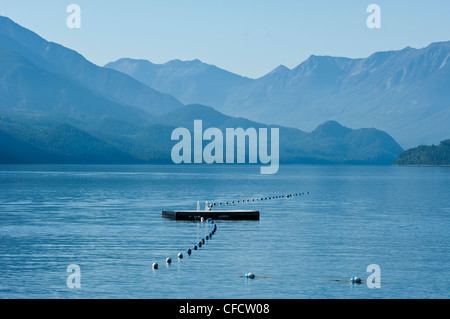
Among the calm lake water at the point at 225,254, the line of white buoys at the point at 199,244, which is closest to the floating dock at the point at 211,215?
the calm lake water at the point at 225,254

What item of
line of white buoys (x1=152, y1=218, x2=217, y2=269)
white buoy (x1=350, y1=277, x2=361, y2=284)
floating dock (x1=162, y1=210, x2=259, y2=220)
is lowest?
white buoy (x1=350, y1=277, x2=361, y2=284)

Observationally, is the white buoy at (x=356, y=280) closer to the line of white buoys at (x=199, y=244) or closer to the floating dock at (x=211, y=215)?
the line of white buoys at (x=199, y=244)

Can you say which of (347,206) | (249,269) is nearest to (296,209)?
(347,206)

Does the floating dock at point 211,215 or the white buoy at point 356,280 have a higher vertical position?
the floating dock at point 211,215

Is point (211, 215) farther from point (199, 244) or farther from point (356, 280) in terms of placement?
point (356, 280)

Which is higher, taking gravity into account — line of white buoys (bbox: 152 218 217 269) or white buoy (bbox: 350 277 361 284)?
line of white buoys (bbox: 152 218 217 269)

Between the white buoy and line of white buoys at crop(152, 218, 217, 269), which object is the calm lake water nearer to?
the white buoy

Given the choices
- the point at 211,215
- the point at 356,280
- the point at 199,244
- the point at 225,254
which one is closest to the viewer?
the point at 356,280

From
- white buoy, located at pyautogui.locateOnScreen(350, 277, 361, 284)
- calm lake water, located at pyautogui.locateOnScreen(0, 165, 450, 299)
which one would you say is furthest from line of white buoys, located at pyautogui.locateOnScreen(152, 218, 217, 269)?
white buoy, located at pyautogui.locateOnScreen(350, 277, 361, 284)

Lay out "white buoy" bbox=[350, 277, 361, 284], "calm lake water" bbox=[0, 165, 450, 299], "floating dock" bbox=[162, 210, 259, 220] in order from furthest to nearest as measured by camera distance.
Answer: "floating dock" bbox=[162, 210, 259, 220] → "white buoy" bbox=[350, 277, 361, 284] → "calm lake water" bbox=[0, 165, 450, 299]

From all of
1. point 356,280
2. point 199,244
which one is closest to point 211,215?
point 199,244
